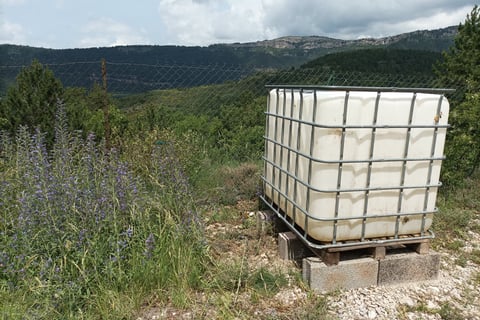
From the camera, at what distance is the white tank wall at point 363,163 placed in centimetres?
247

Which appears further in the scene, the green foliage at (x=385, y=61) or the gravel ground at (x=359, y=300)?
the green foliage at (x=385, y=61)

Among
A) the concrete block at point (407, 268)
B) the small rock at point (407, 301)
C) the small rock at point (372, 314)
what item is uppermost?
the concrete block at point (407, 268)

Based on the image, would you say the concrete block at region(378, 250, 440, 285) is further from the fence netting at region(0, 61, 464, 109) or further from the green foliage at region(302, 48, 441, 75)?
the green foliage at region(302, 48, 441, 75)

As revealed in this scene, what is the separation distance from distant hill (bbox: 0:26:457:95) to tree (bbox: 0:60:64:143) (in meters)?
0.28

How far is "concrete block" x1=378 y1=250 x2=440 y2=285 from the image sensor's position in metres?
2.77

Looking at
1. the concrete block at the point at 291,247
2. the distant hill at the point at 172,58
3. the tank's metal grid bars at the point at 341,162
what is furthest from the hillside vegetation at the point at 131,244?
the distant hill at the point at 172,58

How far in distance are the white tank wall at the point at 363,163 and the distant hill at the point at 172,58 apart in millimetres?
4155

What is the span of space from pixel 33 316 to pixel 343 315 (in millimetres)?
1974

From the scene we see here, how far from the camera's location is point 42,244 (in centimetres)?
258

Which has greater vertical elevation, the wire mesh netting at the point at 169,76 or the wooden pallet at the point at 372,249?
the wire mesh netting at the point at 169,76

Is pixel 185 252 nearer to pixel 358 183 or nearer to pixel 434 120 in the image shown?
pixel 358 183

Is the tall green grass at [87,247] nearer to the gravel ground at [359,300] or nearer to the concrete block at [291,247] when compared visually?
the gravel ground at [359,300]

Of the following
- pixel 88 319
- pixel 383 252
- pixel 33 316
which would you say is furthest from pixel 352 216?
pixel 33 316

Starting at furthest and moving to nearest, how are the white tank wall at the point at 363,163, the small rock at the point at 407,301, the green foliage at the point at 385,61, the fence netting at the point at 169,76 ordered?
the green foliage at the point at 385,61 < the fence netting at the point at 169,76 < the small rock at the point at 407,301 < the white tank wall at the point at 363,163
